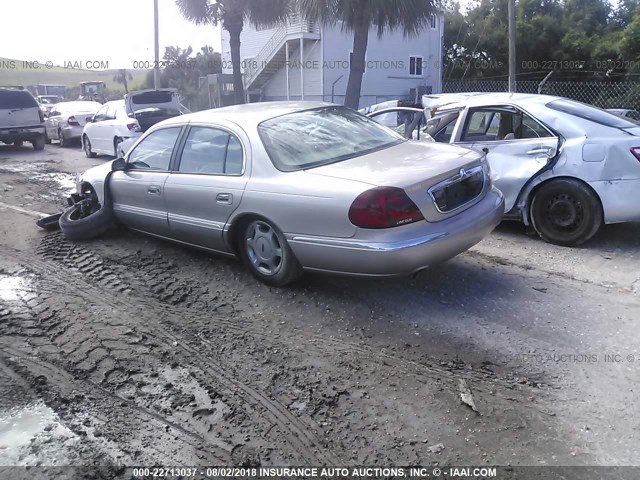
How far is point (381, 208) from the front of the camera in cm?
391

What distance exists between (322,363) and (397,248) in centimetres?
93

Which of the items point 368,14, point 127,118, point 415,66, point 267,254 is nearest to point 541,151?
point 267,254

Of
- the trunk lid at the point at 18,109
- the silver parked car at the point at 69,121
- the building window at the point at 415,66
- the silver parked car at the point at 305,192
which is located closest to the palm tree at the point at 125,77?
the silver parked car at the point at 69,121

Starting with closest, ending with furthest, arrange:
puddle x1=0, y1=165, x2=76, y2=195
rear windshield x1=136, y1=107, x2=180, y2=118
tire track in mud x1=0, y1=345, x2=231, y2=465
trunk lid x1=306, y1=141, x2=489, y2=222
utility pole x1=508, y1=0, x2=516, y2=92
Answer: tire track in mud x1=0, y1=345, x2=231, y2=465 → trunk lid x1=306, y1=141, x2=489, y2=222 → puddle x1=0, y1=165, x2=76, y2=195 → rear windshield x1=136, y1=107, x2=180, y2=118 → utility pole x1=508, y1=0, x2=516, y2=92

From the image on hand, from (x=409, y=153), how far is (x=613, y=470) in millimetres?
2804

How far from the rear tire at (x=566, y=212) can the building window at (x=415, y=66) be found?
25196 millimetres

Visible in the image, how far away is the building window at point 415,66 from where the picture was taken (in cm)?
2944

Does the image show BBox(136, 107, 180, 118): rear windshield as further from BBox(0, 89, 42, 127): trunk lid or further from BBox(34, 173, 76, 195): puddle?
BBox(0, 89, 42, 127): trunk lid

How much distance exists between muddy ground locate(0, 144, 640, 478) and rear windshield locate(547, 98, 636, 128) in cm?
123

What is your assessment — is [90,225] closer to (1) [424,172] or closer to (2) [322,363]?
(2) [322,363]

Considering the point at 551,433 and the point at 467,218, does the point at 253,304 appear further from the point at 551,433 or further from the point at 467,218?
the point at 551,433

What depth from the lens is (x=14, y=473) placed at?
8.82 ft

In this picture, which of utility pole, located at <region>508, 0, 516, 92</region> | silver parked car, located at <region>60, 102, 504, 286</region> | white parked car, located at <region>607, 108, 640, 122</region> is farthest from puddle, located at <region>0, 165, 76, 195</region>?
utility pole, located at <region>508, 0, 516, 92</region>

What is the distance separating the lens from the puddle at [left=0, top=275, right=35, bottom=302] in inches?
192
